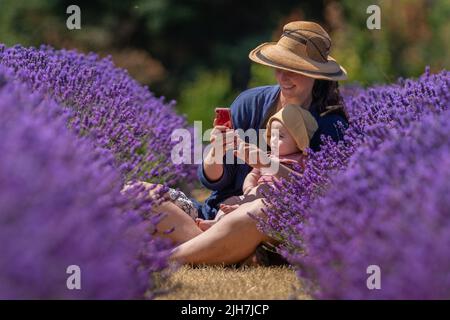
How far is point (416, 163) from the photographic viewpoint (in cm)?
265

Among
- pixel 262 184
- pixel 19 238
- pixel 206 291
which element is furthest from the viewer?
pixel 262 184

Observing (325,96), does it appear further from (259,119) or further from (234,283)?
(234,283)

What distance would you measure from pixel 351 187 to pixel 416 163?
0.22 metres

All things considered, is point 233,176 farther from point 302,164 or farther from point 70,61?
point 70,61

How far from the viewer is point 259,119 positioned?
469 cm

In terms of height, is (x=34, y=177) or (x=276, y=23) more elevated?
(x=276, y=23)

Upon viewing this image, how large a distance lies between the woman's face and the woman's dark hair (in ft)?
0.24

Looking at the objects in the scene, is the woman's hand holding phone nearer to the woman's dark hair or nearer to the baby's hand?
the baby's hand

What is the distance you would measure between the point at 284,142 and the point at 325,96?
1.44 feet

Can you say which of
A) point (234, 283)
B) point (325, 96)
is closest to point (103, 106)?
point (325, 96)

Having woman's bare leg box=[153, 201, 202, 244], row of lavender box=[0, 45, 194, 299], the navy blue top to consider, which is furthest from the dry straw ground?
the navy blue top

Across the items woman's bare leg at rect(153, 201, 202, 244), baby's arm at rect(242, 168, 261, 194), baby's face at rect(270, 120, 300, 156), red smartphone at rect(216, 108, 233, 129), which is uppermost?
red smartphone at rect(216, 108, 233, 129)

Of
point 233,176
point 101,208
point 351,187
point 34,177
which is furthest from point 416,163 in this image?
point 233,176

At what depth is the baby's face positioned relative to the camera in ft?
13.8
